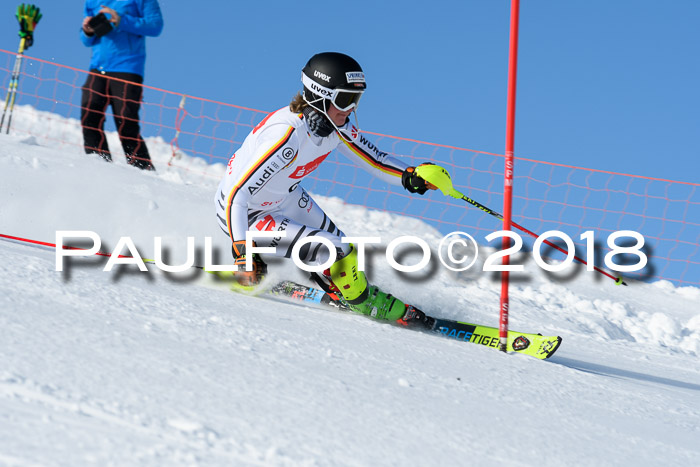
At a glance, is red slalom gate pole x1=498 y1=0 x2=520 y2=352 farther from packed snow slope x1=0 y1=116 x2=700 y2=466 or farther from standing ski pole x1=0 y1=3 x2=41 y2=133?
standing ski pole x1=0 y1=3 x2=41 y2=133

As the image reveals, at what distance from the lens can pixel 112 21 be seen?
6668 mm

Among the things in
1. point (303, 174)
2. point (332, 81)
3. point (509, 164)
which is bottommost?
point (303, 174)

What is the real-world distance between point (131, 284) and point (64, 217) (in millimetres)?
2958

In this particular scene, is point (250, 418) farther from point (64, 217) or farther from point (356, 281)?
point (64, 217)

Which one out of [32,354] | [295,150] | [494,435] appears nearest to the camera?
[32,354]

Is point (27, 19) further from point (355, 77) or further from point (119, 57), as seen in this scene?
point (355, 77)

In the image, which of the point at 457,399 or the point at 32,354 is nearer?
the point at 32,354

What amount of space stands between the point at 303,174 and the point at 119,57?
142 inches

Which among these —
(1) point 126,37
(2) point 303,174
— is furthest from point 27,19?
(2) point 303,174

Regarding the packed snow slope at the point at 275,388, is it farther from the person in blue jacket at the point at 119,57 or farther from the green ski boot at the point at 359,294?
the person in blue jacket at the point at 119,57

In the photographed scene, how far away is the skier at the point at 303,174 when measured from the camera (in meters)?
3.81

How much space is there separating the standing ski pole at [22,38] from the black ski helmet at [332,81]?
572 centimetres

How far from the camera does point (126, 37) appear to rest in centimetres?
686

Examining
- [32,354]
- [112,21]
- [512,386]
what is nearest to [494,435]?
[512,386]
